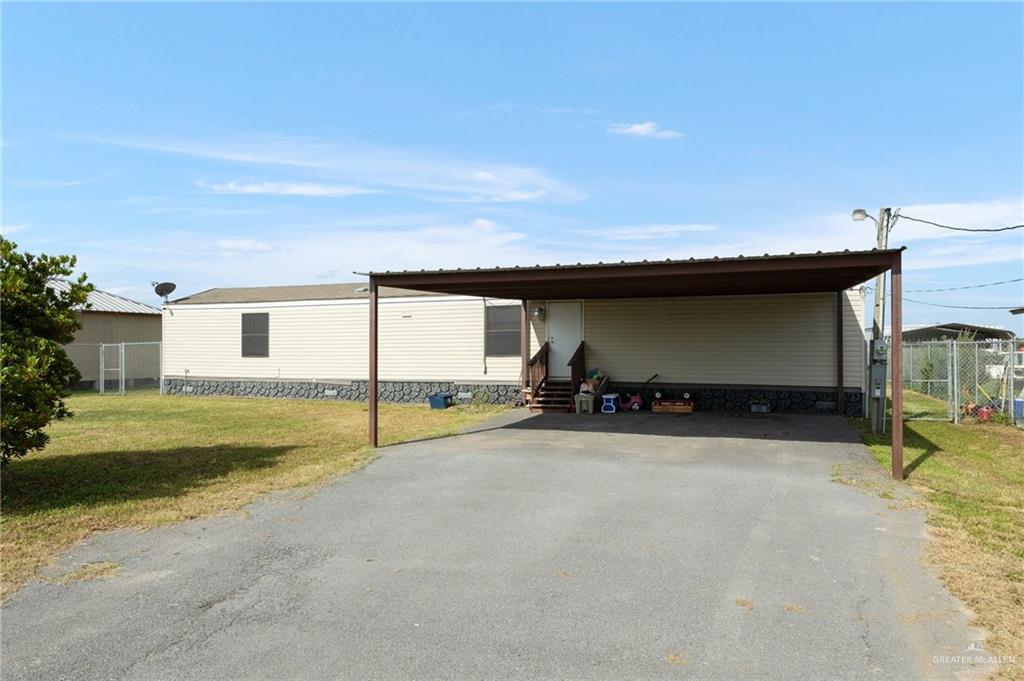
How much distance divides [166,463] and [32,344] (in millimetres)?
2814

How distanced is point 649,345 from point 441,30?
314 inches

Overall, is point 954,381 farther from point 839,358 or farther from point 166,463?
point 166,463

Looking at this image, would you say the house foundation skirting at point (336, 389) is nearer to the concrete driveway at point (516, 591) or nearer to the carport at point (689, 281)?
the carport at point (689, 281)

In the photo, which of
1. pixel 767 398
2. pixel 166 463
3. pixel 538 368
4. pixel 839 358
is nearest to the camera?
pixel 166 463

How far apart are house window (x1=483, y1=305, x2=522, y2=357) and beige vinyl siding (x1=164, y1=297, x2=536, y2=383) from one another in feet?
0.50

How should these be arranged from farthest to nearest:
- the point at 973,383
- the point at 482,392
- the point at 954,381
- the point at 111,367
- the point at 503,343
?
the point at 111,367 < the point at 482,392 < the point at 503,343 < the point at 973,383 < the point at 954,381

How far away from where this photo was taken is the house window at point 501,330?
15797mm

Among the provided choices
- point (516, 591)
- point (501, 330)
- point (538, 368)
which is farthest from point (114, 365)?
point (516, 591)

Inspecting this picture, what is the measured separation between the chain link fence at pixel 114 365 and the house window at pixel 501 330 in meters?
12.9

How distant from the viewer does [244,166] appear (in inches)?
524

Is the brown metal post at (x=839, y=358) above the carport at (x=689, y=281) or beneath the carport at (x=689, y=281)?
beneath

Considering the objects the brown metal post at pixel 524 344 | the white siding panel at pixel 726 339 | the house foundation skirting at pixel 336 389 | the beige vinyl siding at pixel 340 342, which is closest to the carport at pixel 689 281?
the white siding panel at pixel 726 339

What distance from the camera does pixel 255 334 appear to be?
1900 cm

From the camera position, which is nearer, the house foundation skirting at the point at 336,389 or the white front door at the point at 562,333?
the white front door at the point at 562,333
